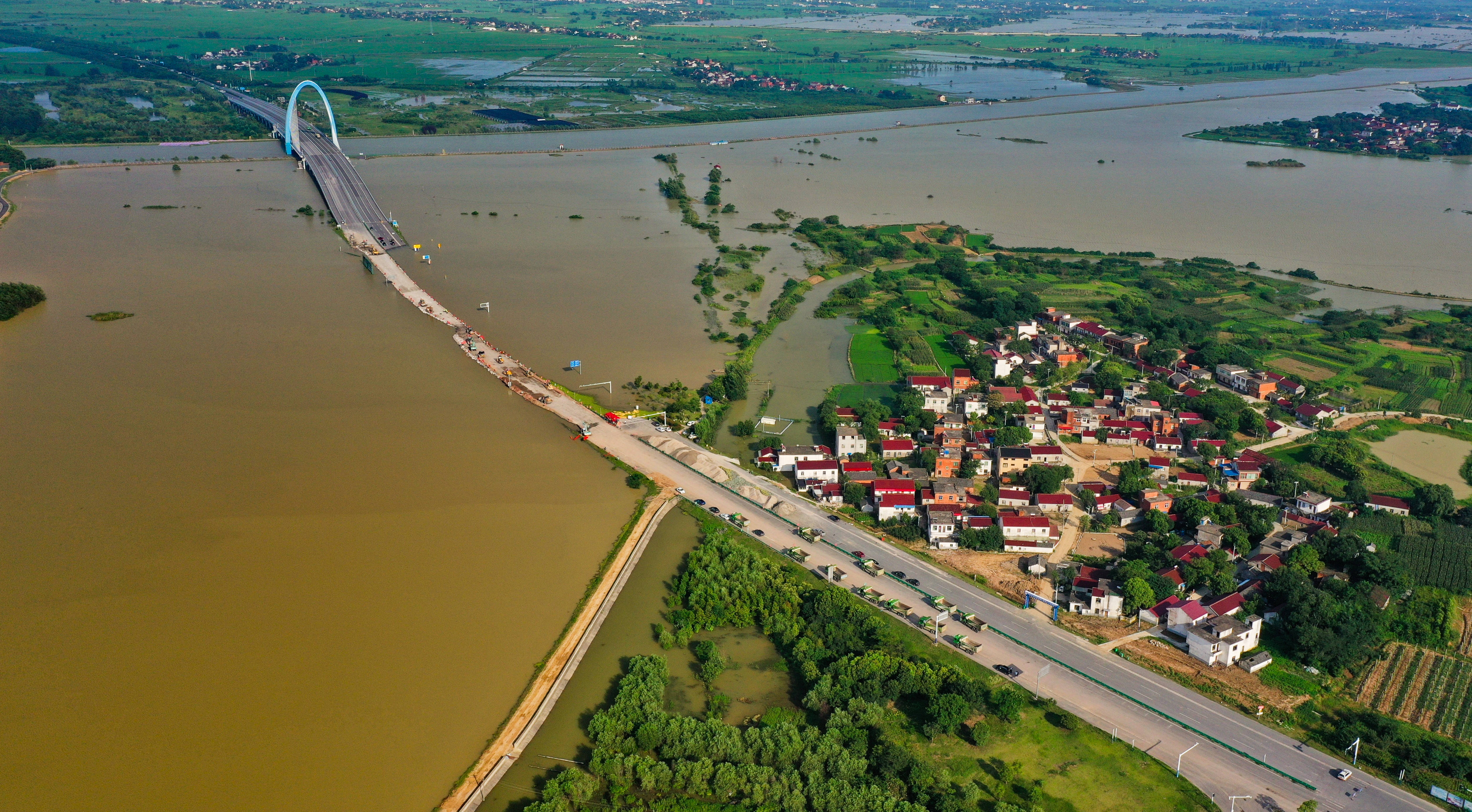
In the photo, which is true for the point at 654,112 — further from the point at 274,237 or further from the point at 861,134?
the point at 274,237


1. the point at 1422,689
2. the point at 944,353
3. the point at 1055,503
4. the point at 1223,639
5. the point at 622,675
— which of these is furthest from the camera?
the point at 944,353

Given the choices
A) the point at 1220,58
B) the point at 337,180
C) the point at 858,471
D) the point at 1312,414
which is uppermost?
the point at 1220,58

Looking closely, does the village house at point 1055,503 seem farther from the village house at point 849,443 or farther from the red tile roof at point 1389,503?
the red tile roof at point 1389,503

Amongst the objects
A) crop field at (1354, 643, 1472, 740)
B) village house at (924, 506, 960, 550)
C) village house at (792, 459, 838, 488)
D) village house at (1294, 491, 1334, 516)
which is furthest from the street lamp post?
village house at (792, 459, 838, 488)

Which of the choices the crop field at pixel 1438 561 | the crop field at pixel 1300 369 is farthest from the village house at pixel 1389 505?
the crop field at pixel 1300 369

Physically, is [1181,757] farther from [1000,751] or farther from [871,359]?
[871,359]

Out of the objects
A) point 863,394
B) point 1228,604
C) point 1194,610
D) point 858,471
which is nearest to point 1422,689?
point 1228,604
